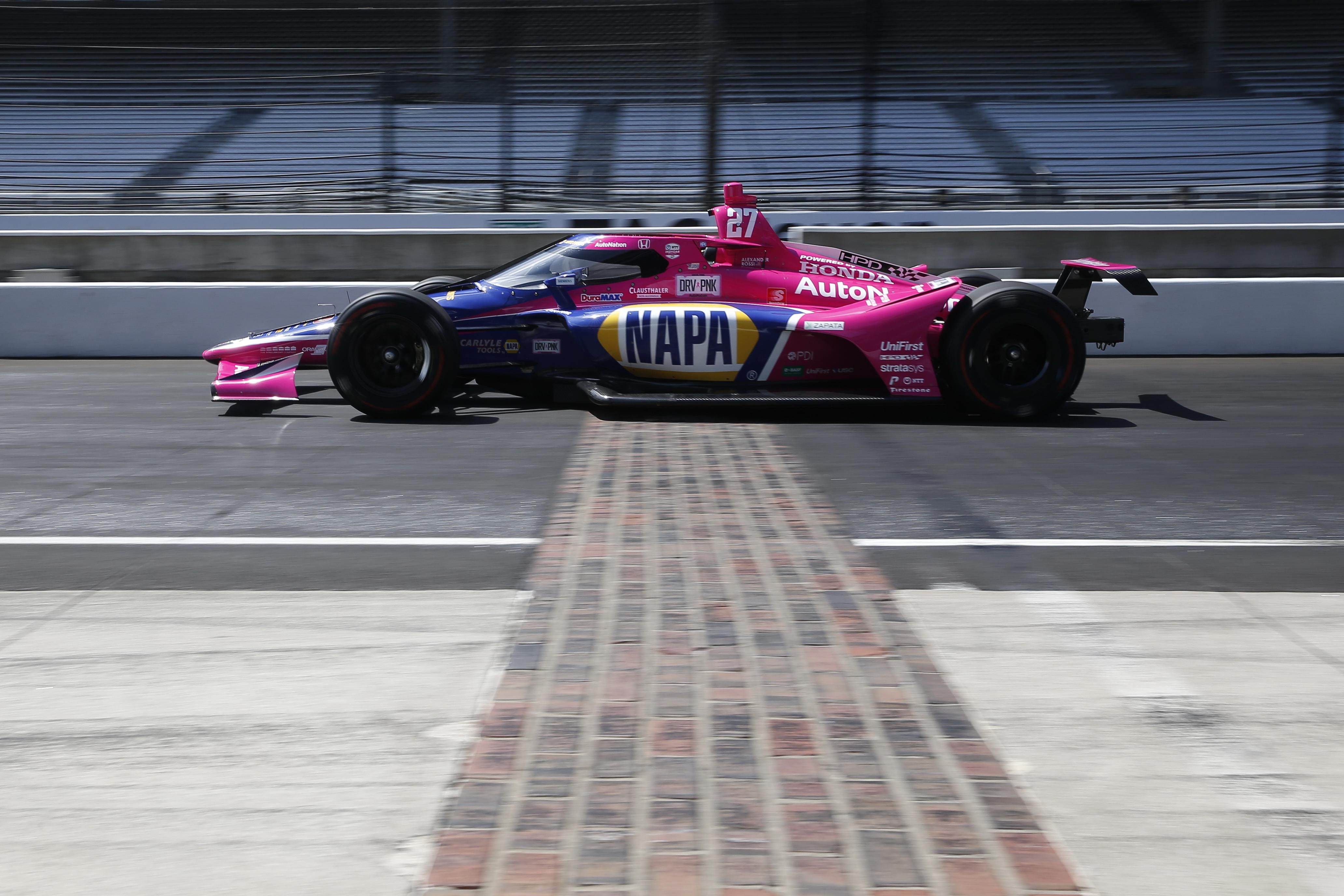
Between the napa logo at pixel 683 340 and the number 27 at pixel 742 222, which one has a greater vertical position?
the number 27 at pixel 742 222

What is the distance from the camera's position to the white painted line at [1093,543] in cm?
495

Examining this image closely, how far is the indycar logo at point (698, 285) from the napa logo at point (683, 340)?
0.67 ft

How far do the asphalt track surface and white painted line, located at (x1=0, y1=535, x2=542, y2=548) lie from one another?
2.4 inches

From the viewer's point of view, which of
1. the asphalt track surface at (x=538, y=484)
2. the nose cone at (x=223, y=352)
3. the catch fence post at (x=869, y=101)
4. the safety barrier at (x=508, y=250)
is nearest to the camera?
the asphalt track surface at (x=538, y=484)

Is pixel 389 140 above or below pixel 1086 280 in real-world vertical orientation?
above

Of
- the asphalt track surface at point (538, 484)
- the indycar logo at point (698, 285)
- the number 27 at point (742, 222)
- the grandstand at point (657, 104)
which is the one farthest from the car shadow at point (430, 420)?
the grandstand at point (657, 104)

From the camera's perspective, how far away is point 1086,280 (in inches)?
341

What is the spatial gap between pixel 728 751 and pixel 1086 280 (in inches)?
259

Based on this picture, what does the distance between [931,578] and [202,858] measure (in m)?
2.70

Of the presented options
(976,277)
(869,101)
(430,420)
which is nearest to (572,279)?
(430,420)

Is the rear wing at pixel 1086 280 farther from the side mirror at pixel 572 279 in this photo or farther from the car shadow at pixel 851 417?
the side mirror at pixel 572 279

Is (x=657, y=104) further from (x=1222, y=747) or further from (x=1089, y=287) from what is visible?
(x=1222, y=747)

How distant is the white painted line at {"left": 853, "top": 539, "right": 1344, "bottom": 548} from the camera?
4953 millimetres

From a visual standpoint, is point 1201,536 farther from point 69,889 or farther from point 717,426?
point 69,889
